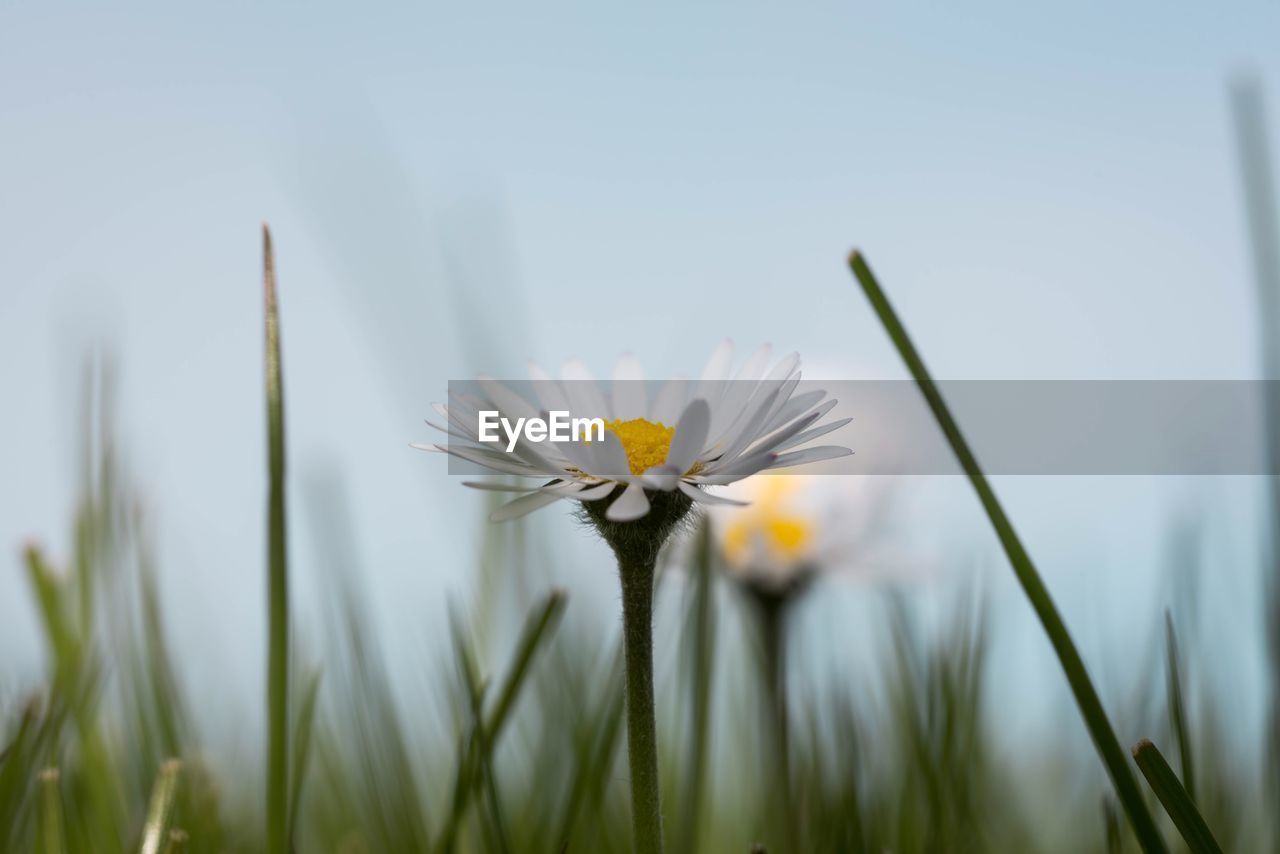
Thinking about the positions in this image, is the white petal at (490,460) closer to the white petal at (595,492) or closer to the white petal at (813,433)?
the white petal at (595,492)

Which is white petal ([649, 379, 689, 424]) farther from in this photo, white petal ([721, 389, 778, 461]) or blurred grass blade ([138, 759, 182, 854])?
blurred grass blade ([138, 759, 182, 854])

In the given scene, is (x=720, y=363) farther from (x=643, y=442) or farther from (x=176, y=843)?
(x=176, y=843)

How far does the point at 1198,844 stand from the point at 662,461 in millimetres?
364

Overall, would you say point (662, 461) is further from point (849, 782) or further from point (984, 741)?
point (984, 741)

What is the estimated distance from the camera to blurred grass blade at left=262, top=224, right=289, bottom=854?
22.0 inches

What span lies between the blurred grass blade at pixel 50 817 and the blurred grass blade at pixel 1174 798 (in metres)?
0.63

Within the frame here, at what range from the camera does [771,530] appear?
1505 mm

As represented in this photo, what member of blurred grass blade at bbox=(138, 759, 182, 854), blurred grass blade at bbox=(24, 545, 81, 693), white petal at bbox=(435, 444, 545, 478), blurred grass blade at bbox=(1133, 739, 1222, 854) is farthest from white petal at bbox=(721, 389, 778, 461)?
blurred grass blade at bbox=(24, 545, 81, 693)

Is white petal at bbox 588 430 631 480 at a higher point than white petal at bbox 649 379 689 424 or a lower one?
lower

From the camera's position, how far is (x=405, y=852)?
3.16 ft

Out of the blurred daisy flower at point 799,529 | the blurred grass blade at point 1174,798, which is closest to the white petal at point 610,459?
the blurred grass blade at point 1174,798

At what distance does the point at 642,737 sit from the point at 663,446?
213mm

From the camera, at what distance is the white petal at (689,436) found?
620mm

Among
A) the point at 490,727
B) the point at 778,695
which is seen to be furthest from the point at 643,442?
the point at 778,695
